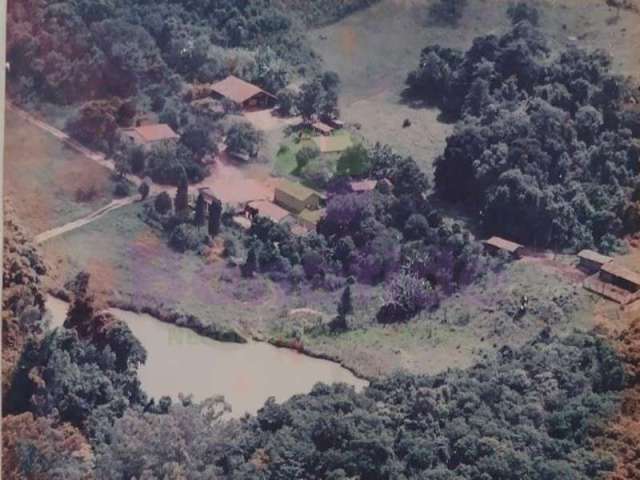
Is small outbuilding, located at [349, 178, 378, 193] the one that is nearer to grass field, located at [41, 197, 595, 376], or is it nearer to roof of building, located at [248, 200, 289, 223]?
roof of building, located at [248, 200, 289, 223]

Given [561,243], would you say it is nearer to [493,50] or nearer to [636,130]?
[636,130]

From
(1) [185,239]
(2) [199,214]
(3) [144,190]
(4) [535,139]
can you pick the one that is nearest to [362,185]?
(2) [199,214]

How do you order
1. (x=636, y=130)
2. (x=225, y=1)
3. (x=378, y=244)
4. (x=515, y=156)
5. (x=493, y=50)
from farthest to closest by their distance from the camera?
(x=225, y=1) → (x=493, y=50) → (x=636, y=130) → (x=515, y=156) → (x=378, y=244)

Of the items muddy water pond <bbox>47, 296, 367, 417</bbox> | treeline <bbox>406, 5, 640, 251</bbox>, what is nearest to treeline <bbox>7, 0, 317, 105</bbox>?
treeline <bbox>406, 5, 640, 251</bbox>

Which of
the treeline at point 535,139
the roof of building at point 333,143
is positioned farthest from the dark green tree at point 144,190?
the treeline at point 535,139

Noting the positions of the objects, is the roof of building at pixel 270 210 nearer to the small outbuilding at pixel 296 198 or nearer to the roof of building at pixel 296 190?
the small outbuilding at pixel 296 198

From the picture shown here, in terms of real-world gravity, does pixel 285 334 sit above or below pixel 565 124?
below

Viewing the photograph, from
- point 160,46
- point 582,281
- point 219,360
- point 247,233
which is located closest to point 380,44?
point 160,46
